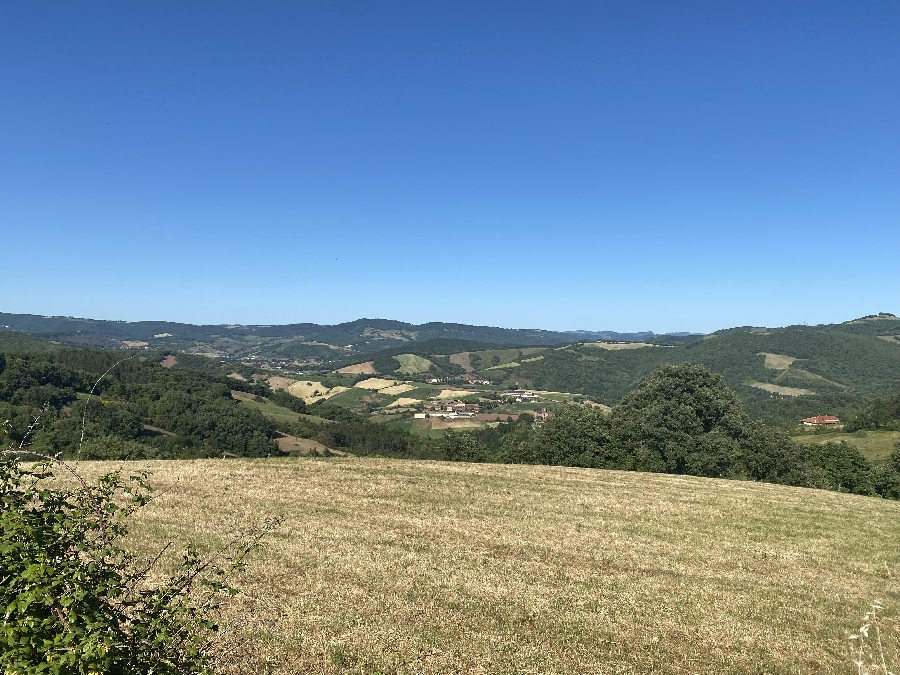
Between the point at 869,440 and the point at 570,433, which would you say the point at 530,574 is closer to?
the point at 570,433

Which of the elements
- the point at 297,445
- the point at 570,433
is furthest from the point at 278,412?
the point at 570,433

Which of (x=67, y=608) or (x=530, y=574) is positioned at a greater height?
(x=67, y=608)

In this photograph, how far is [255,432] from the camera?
118062 mm

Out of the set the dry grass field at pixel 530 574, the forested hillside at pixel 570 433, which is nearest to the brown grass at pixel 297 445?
the forested hillside at pixel 570 433

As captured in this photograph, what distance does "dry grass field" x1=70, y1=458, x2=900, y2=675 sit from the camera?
37.9 ft

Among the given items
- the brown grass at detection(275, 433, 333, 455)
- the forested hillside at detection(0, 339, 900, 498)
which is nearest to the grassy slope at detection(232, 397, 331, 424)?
the forested hillside at detection(0, 339, 900, 498)

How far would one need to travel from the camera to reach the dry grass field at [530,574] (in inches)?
454

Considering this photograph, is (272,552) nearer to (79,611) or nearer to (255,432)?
(79,611)

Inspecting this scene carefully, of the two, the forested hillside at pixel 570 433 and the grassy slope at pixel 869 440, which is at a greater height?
the forested hillside at pixel 570 433

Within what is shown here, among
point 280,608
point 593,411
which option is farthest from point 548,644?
point 593,411

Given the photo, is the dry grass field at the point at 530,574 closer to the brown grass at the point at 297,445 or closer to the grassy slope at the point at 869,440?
the grassy slope at the point at 869,440

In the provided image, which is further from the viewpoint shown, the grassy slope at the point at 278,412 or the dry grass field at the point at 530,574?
the grassy slope at the point at 278,412

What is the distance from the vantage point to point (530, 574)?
1645 centimetres

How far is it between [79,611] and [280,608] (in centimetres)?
942
